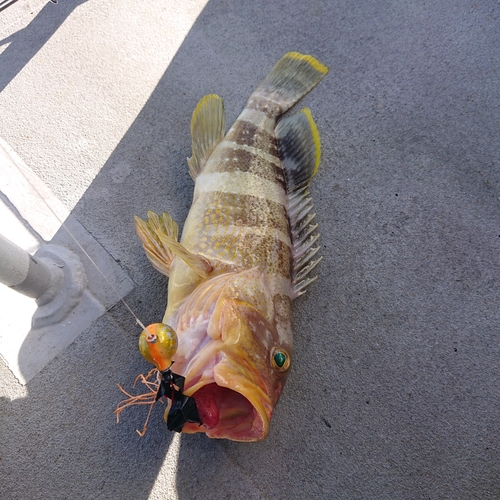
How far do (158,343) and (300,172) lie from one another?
1612 millimetres

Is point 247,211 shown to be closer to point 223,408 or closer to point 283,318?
point 283,318

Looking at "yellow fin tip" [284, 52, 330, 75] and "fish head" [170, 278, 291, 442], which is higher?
"yellow fin tip" [284, 52, 330, 75]

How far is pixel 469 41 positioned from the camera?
3115 millimetres

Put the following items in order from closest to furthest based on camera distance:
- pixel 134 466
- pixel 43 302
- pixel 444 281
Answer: pixel 134 466 < pixel 43 302 < pixel 444 281

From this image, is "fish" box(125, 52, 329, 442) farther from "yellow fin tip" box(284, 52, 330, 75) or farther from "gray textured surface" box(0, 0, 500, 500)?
"gray textured surface" box(0, 0, 500, 500)

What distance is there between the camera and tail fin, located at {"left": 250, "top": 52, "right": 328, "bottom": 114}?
285 cm

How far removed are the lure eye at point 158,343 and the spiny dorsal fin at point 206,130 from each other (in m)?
1.51

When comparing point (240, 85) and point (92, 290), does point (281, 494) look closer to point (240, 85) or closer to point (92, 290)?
point (92, 290)

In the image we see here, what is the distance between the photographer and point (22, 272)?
2055 mm

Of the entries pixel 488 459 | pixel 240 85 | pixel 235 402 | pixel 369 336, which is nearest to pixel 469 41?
pixel 240 85

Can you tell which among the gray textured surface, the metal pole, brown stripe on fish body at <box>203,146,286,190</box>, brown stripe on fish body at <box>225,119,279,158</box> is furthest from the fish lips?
brown stripe on fish body at <box>225,119,279,158</box>

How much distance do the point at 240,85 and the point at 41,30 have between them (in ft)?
5.73

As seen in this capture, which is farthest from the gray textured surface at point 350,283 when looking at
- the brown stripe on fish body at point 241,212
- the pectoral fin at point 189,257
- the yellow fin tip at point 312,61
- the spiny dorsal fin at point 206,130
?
the pectoral fin at point 189,257

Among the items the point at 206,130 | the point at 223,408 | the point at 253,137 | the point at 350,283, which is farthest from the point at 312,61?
the point at 223,408
